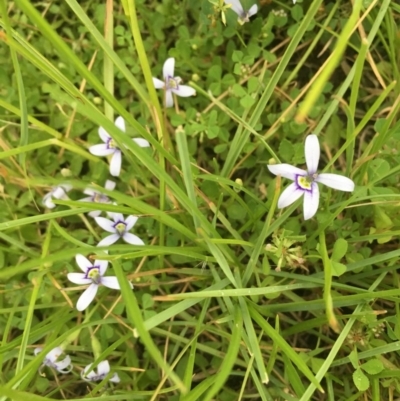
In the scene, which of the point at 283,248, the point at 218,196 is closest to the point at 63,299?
the point at 218,196

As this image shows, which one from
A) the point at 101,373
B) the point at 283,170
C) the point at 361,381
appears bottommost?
the point at 101,373

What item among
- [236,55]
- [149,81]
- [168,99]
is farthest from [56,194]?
[236,55]

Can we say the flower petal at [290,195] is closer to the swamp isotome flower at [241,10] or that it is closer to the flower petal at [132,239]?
the flower petal at [132,239]

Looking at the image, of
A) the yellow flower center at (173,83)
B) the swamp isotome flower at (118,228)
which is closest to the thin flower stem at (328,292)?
the swamp isotome flower at (118,228)

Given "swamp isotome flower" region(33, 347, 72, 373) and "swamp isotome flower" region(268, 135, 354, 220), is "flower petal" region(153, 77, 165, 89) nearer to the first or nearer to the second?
"swamp isotome flower" region(268, 135, 354, 220)

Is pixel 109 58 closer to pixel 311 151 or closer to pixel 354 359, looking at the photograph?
pixel 311 151

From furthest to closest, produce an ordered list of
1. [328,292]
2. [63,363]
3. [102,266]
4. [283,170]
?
[63,363], [102,266], [283,170], [328,292]

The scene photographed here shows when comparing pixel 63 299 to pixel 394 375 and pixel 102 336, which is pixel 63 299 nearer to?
pixel 102 336

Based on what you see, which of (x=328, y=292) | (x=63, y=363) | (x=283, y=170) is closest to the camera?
(x=328, y=292)
